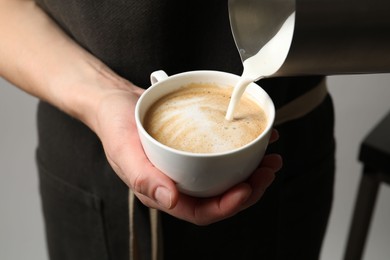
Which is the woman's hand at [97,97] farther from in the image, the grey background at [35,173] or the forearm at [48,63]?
the grey background at [35,173]

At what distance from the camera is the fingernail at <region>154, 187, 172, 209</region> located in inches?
19.9

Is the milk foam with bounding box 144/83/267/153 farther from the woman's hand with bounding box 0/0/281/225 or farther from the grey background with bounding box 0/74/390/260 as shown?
the grey background with bounding box 0/74/390/260

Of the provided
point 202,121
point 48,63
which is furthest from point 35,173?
point 202,121

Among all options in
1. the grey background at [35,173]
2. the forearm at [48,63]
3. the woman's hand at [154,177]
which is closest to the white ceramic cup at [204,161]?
the woman's hand at [154,177]

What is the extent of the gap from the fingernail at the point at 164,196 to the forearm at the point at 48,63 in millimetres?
179

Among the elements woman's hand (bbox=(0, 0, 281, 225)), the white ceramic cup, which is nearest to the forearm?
woman's hand (bbox=(0, 0, 281, 225))

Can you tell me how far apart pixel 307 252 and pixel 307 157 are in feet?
0.63

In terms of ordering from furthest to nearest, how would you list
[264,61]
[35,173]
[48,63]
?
[35,173] → [48,63] → [264,61]

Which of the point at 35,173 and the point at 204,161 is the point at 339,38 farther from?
the point at 35,173

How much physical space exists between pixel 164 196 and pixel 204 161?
59mm

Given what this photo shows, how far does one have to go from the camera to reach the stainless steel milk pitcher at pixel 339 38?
1.36 feet

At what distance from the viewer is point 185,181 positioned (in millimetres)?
518

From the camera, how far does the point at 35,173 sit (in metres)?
1.43

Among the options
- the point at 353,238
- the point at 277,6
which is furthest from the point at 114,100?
the point at 353,238
